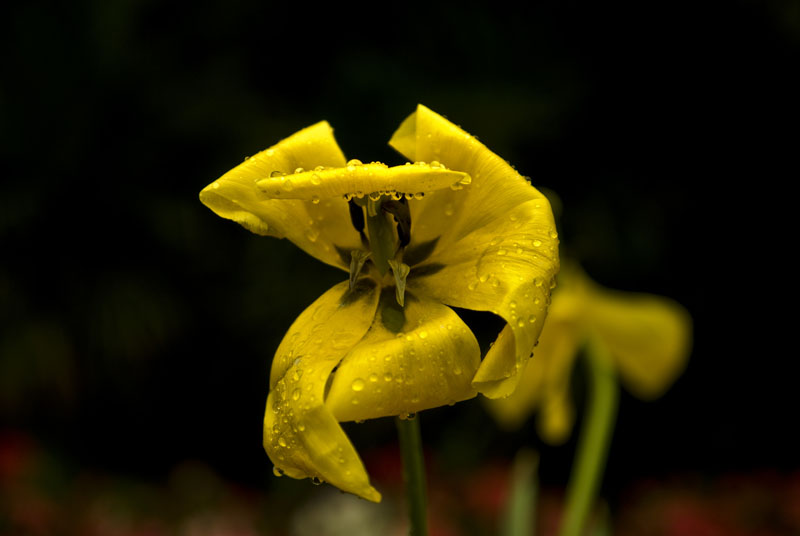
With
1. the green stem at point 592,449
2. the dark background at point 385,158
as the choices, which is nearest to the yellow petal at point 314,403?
the green stem at point 592,449

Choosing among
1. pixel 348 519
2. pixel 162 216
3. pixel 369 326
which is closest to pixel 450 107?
pixel 162 216

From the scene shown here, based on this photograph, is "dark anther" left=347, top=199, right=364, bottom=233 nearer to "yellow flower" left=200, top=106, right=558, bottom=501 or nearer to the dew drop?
"yellow flower" left=200, top=106, right=558, bottom=501

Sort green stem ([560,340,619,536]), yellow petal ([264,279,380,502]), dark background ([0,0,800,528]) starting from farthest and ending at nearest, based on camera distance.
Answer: dark background ([0,0,800,528]), green stem ([560,340,619,536]), yellow petal ([264,279,380,502])

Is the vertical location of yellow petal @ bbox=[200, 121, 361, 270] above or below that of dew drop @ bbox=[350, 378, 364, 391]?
above

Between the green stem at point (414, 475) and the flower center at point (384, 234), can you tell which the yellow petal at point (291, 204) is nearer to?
the flower center at point (384, 234)

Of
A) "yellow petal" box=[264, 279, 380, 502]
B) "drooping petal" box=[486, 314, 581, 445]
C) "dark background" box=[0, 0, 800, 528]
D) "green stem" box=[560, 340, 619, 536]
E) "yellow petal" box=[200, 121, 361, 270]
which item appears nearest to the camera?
"yellow petal" box=[264, 279, 380, 502]

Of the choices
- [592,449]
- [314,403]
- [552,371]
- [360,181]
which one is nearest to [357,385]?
[314,403]

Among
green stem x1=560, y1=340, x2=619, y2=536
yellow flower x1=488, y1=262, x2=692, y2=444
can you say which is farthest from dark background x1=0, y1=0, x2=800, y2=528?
green stem x1=560, y1=340, x2=619, y2=536
